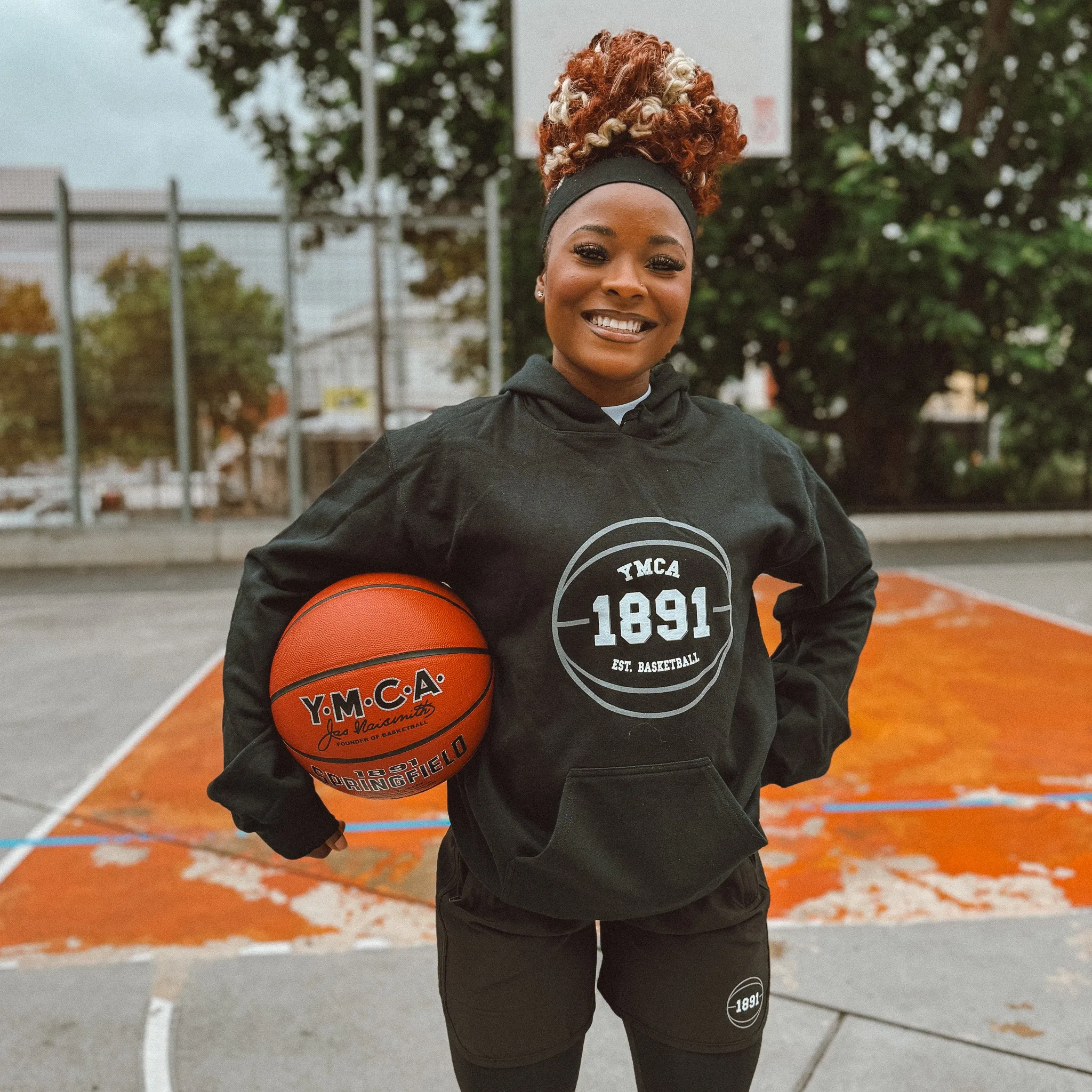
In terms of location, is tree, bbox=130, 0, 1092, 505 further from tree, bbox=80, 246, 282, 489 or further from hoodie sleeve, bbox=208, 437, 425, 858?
hoodie sleeve, bbox=208, 437, 425, 858

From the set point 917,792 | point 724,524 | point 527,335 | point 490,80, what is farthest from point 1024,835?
point 490,80

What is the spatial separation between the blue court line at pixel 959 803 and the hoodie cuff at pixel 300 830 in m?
2.85

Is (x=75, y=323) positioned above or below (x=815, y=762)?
above

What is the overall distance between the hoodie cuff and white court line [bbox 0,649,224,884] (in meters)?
2.42

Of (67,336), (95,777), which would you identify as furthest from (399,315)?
(95,777)

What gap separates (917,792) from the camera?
4.24 meters

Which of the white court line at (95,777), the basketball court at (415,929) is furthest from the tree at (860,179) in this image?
the basketball court at (415,929)

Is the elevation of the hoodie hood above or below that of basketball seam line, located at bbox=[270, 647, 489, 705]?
above

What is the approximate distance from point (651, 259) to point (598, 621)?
547mm

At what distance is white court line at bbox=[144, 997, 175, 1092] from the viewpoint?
247 centimetres

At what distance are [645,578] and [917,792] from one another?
3.22 metres

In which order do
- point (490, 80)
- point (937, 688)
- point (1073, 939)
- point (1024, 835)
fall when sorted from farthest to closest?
point (490, 80)
point (937, 688)
point (1024, 835)
point (1073, 939)

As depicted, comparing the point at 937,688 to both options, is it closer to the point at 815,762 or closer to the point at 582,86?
the point at 815,762

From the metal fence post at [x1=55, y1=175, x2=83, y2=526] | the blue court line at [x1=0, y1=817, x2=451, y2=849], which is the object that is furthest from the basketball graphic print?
the metal fence post at [x1=55, y1=175, x2=83, y2=526]
